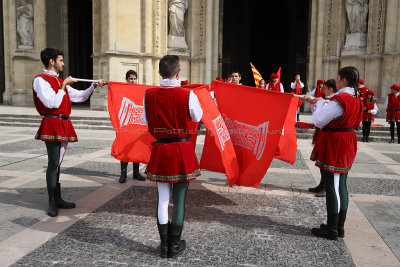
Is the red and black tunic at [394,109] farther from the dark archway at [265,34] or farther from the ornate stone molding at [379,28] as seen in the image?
the dark archway at [265,34]

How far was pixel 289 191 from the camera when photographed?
5.86m

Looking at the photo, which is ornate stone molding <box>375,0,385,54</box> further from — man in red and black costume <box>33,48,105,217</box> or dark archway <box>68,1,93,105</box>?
dark archway <box>68,1,93,105</box>

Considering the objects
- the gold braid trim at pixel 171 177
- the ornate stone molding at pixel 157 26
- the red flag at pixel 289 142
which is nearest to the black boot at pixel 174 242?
the gold braid trim at pixel 171 177

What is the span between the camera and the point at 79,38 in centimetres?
2470

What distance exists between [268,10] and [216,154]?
25318 millimetres

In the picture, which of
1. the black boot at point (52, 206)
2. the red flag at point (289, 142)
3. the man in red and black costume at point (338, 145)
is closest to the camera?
the man in red and black costume at point (338, 145)

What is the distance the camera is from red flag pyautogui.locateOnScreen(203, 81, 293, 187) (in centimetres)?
483

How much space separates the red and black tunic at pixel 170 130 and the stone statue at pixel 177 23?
15.5 metres

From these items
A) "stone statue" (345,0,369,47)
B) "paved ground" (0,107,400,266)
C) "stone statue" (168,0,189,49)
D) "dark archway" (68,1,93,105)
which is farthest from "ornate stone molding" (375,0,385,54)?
"dark archway" (68,1,93,105)

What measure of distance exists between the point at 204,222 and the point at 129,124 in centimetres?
219

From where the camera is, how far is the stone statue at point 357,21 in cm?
1603

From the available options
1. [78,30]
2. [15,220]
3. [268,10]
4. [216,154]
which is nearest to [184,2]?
[78,30]

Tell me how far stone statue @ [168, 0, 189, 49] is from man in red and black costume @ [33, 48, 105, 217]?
563 inches

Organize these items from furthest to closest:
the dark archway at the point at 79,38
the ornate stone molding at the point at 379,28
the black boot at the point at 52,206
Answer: the dark archway at the point at 79,38 < the ornate stone molding at the point at 379,28 < the black boot at the point at 52,206
